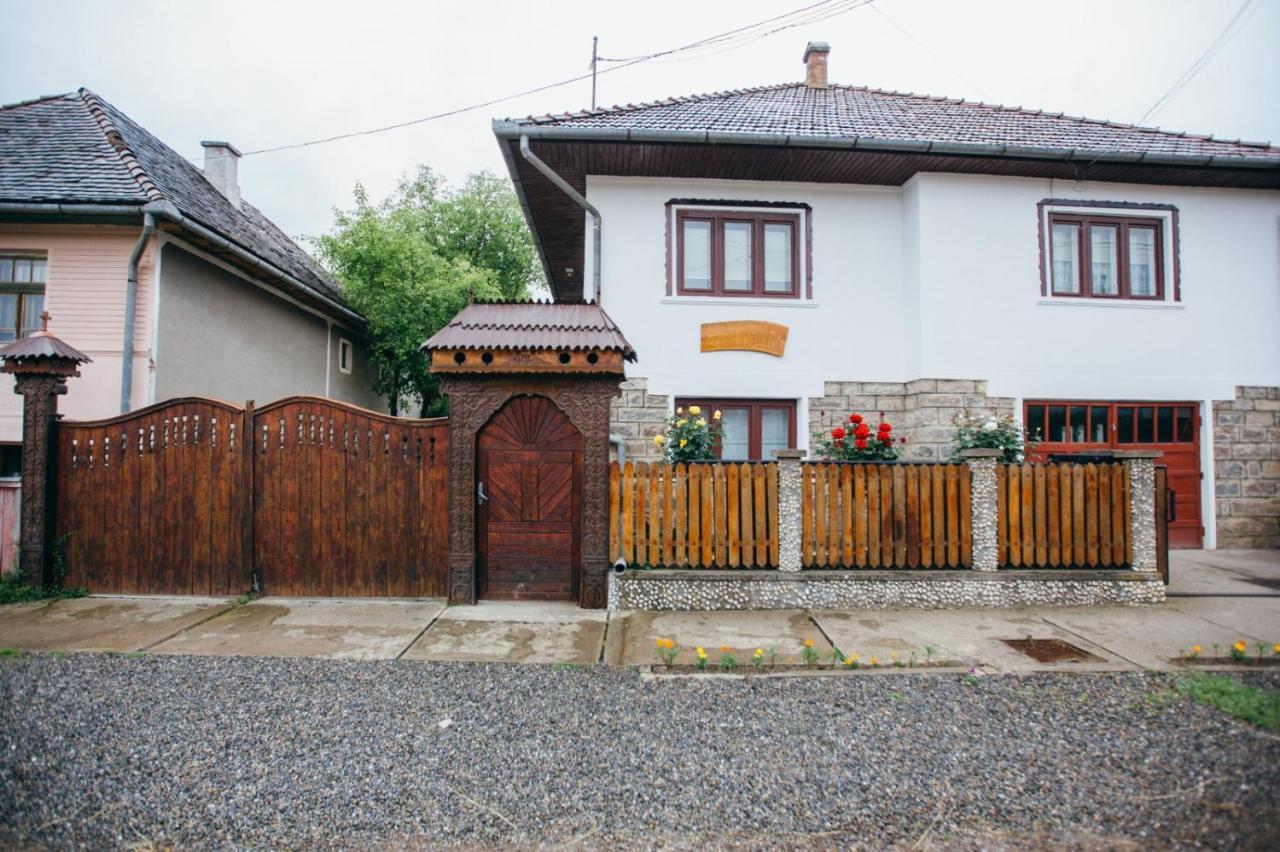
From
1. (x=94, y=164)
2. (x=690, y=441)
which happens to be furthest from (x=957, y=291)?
(x=94, y=164)

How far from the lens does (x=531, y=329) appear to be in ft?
20.9

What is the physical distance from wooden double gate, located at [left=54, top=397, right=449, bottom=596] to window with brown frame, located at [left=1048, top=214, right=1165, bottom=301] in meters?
9.08

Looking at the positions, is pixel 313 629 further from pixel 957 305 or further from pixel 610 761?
pixel 957 305

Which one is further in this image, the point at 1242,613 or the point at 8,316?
the point at 8,316

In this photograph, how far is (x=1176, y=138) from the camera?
970 centimetres

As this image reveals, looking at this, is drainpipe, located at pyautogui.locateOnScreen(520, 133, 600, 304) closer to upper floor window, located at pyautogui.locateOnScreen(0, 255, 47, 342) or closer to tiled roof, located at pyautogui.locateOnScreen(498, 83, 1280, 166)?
tiled roof, located at pyautogui.locateOnScreen(498, 83, 1280, 166)

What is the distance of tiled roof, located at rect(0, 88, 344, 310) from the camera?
8.36m

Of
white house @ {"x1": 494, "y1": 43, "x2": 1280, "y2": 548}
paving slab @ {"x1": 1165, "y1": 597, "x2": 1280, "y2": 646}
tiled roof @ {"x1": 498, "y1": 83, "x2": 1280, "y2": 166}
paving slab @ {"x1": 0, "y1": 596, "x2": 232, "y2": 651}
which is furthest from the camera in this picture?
white house @ {"x1": 494, "y1": 43, "x2": 1280, "y2": 548}

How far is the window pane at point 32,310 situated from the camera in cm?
857

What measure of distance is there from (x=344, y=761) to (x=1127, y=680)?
5171mm

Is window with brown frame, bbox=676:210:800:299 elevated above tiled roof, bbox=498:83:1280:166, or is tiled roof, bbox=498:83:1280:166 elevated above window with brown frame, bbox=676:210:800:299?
tiled roof, bbox=498:83:1280:166

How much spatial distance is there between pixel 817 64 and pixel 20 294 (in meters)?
13.2

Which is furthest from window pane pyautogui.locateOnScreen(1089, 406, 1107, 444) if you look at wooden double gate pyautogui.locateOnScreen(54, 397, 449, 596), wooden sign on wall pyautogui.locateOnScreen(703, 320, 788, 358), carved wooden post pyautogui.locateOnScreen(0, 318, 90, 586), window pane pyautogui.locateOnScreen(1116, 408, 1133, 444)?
carved wooden post pyautogui.locateOnScreen(0, 318, 90, 586)

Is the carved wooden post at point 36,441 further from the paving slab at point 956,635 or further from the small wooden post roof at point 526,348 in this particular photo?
the paving slab at point 956,635
